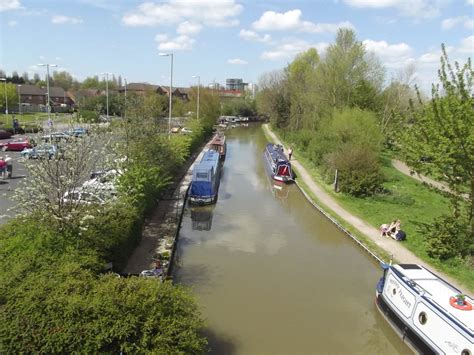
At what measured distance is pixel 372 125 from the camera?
34938 millimetres

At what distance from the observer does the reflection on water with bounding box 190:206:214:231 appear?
2144cm

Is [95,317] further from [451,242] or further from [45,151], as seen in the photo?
[451,242]

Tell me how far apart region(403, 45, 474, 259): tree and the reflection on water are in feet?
33.8

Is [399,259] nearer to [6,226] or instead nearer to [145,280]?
[145,280]

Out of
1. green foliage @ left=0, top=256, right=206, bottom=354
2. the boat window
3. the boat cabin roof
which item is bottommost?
the boat window

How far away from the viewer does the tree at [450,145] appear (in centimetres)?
1538

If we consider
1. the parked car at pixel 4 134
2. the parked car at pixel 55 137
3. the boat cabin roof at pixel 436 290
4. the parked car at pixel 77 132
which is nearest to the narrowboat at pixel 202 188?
the parked car at pixel 77 132

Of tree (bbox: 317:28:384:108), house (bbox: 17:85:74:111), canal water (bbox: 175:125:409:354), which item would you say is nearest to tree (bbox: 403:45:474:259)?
canal water (bbox: 175:125:409:354)

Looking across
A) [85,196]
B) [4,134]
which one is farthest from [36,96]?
[85,196]

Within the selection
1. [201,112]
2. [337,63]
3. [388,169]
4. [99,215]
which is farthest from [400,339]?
[201,112]

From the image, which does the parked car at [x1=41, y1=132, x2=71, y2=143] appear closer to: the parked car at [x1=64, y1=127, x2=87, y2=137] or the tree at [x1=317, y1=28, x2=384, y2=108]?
the parked car at [x1=64, y1=127, x2=87, y2=137]

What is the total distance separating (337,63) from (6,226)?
120 ft

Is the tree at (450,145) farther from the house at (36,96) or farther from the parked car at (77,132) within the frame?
the house at (36,96)

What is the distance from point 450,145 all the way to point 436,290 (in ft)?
20.4
